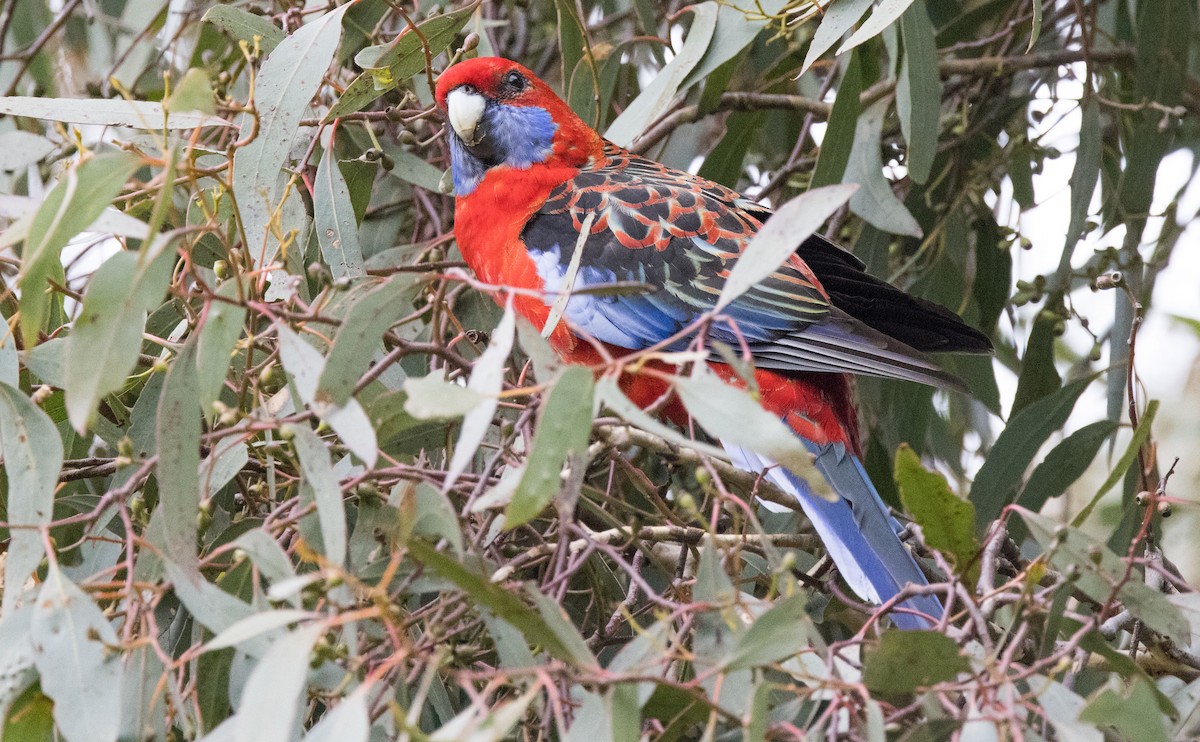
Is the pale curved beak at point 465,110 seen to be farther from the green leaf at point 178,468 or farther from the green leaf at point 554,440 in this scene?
the green leaf at point 554,440

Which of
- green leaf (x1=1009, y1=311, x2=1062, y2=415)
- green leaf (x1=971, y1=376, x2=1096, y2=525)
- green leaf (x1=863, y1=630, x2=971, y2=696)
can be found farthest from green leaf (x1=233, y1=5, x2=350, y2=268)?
green leaf (x1=1009, y1=311, x2=1062, y2=415)

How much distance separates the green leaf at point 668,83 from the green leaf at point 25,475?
116cm

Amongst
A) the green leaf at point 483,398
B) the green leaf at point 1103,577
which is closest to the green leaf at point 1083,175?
the green leaf at point 1103,577

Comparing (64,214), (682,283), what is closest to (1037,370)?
(682,283)

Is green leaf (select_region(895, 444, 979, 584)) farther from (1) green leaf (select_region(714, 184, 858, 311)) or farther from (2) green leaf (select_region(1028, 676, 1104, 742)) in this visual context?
(1) green leaf (select_region(714, 184, 858, 311))

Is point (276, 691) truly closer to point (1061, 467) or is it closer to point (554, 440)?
point (554, 440)

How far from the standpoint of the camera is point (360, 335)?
4.29ft

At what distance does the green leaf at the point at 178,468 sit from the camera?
1.27m

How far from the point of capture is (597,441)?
160cm

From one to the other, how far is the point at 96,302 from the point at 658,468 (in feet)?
5.62

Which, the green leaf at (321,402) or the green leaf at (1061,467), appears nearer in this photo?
the green leaf at (321,402)

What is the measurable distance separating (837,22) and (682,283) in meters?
0.57

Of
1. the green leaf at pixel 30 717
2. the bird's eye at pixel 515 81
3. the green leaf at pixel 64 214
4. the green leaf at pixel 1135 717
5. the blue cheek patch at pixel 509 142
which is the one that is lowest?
the green leaf at pixel 30 717

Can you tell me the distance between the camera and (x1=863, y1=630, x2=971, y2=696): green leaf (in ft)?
3.87
